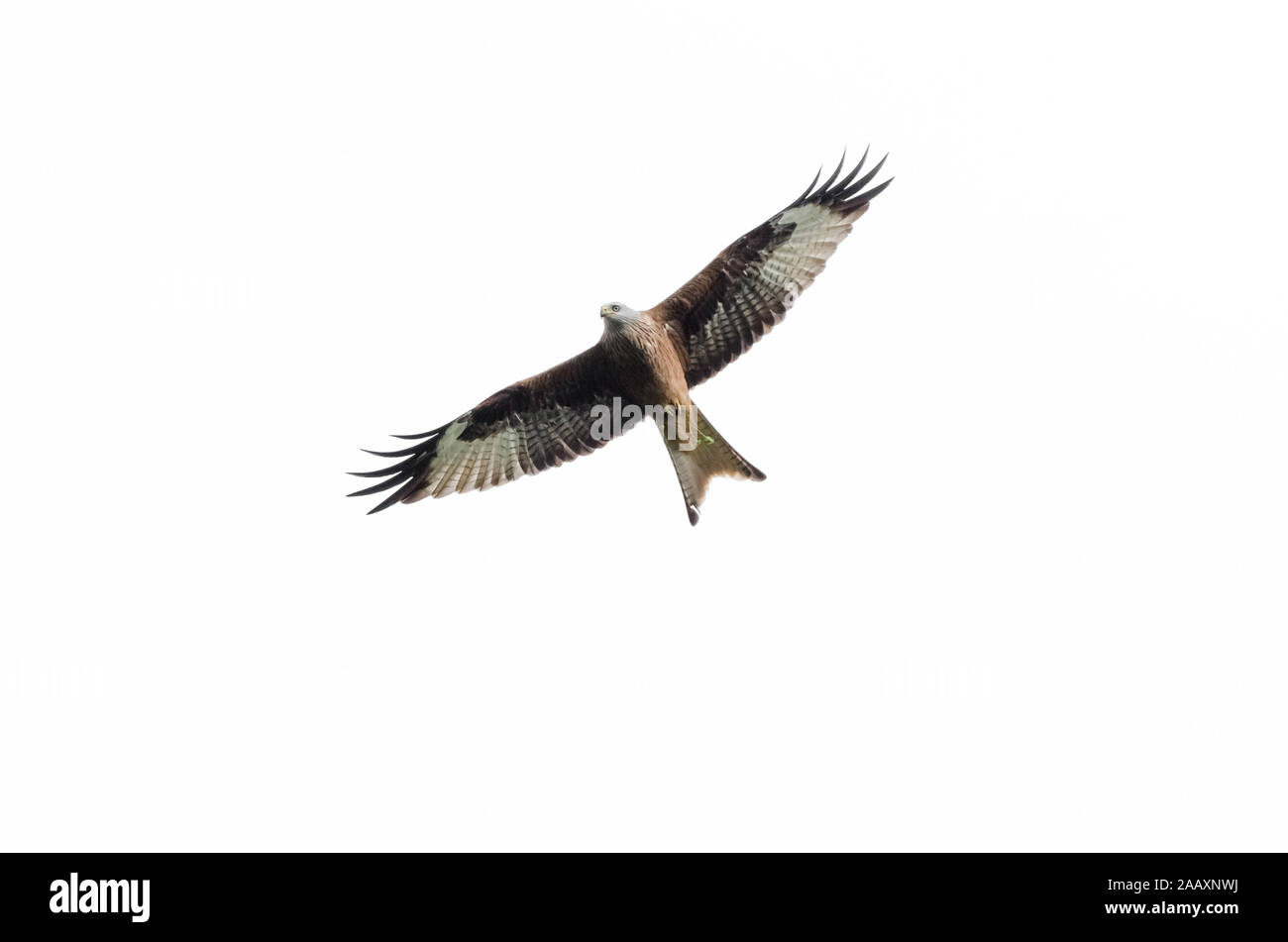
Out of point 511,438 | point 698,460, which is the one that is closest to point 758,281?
point 698,460

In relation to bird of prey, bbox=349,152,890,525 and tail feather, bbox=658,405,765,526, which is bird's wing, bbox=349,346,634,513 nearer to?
bird of prey, bbox=349,152,890,525

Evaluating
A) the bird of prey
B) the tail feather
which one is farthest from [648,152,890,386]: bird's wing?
the tail feather

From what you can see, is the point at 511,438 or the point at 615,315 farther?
the point at 511,438

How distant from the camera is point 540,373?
9.73 meters

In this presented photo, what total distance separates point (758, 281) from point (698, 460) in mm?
1206

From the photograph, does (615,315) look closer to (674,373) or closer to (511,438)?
(674,373)

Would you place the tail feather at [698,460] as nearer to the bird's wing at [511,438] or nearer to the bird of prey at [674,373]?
the bird of prey at [674,373]

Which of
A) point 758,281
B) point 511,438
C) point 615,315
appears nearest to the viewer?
point 615,315

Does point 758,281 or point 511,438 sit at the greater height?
point 758,281

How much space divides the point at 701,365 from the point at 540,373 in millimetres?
1041

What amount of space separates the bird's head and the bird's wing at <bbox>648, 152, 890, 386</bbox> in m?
0.52

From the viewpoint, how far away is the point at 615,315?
29.8ft
